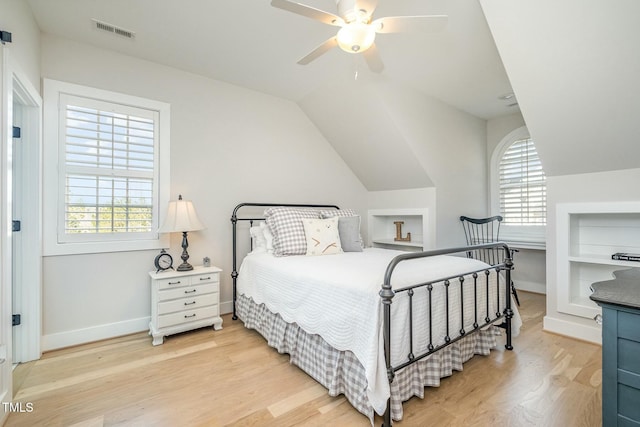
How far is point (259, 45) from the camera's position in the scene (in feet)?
8.50

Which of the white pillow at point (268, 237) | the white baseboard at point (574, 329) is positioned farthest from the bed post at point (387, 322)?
the white baseboard at point (574, 329)

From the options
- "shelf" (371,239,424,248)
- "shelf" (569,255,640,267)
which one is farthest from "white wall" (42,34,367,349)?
"shelf" (569,255,640,267)

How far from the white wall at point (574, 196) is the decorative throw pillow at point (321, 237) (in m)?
2.00

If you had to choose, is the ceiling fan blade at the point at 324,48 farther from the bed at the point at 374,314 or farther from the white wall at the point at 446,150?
the bed at the point at 374,314

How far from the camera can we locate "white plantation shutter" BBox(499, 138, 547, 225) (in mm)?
3980

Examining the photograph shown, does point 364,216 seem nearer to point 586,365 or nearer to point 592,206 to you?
point 592,206

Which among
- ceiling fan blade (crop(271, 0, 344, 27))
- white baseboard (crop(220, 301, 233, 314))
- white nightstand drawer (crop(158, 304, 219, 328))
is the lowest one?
white baseboard (crop(220, 301, 233, 314))

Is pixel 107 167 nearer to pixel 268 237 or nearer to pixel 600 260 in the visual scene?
pixel 268 237

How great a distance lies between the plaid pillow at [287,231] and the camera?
2.80m

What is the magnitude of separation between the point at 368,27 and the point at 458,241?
10.4ft

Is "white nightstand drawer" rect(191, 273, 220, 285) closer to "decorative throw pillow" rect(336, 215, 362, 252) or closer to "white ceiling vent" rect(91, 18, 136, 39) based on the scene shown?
"decorative throw pillow" rect(336, 215, 362, 252)

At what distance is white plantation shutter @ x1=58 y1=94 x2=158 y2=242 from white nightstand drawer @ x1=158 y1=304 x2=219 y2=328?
2.71 ft

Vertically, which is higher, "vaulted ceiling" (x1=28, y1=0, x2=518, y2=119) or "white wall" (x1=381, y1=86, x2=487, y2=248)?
"vaulted ceiling" (x1=28, y1=0, x2=518, y2=119)

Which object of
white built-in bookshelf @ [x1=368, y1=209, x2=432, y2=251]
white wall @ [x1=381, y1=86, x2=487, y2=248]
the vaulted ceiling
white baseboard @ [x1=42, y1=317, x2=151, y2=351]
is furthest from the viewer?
white built-in bookshelf @ [x1=368, y1=209, x2=432, y2=251]
